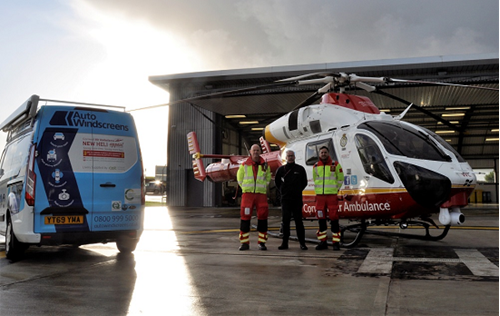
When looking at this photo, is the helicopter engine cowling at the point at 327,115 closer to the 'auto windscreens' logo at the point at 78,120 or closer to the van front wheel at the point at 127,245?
the 'auto windscreens' logo at the point at 78,120

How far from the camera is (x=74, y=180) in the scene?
6.20 meters

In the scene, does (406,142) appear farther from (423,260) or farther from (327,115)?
(423,260)

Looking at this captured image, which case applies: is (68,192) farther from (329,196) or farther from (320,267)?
(329,196)

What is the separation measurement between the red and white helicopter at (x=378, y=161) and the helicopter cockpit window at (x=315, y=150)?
0.02m

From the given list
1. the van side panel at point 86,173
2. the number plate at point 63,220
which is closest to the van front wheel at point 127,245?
the van side panel at point 86,173

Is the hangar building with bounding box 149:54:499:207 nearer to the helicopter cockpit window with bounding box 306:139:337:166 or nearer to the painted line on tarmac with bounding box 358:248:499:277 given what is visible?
the helicopter cockpit window with bounding box 306:139:337:166

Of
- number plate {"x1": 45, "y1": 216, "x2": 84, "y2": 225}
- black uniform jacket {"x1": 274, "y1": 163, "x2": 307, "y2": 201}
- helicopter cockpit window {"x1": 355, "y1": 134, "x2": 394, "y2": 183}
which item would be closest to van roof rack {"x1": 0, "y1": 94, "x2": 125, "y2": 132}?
number plate {"x1": 45, "y1": 216, "x2": 84, "y2": 225}

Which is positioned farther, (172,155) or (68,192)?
(172,155)

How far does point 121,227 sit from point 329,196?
11.1 feet

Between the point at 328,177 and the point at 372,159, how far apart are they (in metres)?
0.77

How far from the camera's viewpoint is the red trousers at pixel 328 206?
24.3ft

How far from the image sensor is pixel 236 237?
31.1ft

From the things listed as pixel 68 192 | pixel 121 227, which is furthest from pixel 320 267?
pixel 68 192

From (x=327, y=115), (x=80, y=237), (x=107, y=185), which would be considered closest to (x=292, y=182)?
(x=327, y=115)
